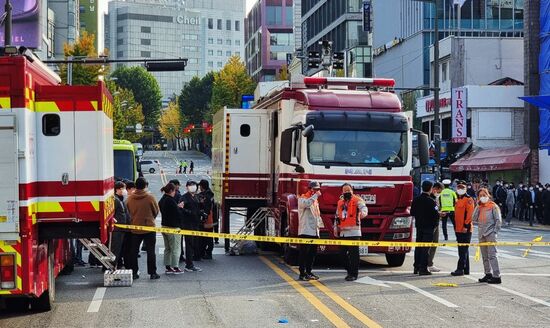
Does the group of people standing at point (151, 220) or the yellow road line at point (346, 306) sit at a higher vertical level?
the group of people standing at point (151, 220)

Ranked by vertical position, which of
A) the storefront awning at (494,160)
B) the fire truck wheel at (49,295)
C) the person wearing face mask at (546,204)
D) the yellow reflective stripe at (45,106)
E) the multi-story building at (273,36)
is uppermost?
the multi-story building at (273,36)

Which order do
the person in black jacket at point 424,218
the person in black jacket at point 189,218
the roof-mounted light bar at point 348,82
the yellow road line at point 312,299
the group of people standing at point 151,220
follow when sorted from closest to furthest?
the yellow road line at point 312,299, the group of people standing at point 151,220, the person in black jacket at point 424,218, the person in black jacket at point 189,218, the roof-mounted light bar at point 348,82

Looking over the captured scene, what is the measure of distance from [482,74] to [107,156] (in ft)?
174

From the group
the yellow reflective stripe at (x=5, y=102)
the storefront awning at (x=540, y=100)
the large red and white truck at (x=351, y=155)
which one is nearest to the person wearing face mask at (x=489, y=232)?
the large red and white truck at (x=351, y=155)

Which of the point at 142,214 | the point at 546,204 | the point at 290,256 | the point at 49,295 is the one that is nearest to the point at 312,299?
the point at 49,295

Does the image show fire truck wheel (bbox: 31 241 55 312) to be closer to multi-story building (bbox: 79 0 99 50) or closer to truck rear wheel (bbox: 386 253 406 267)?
truck rear wheel (bbox: 386 253 406 267)

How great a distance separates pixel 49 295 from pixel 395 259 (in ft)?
28.8

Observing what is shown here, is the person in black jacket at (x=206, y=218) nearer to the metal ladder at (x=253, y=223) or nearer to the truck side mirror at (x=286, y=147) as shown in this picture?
the metal ladder at (x=253, y=223)

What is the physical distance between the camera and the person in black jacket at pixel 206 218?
2175cm

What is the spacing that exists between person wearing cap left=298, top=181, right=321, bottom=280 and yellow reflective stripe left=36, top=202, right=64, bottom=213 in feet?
20.5

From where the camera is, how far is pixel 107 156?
43.1 ft

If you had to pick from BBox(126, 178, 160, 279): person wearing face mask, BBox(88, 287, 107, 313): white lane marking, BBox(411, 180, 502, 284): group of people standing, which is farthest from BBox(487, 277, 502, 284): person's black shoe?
BBox(88, 287, 107, 313): white lane marking

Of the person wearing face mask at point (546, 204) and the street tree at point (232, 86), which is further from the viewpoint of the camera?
the street tree at point (232, 86)

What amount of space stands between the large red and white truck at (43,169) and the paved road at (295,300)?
1279 mm
